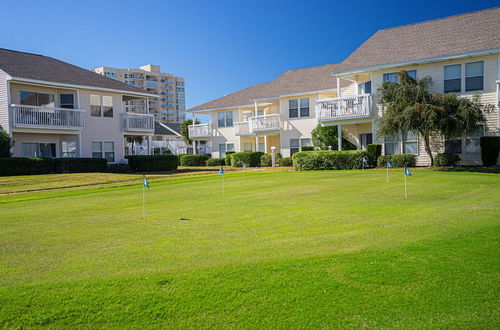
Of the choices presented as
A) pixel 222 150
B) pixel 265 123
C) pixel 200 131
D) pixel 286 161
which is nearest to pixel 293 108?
pixel 265 123

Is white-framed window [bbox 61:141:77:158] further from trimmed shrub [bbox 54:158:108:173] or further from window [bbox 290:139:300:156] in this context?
window [bbox 290:139:300:156]

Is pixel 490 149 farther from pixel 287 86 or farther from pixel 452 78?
pixel 287 86

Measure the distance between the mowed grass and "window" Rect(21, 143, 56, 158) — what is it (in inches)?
886

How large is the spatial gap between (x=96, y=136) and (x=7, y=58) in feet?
26.3

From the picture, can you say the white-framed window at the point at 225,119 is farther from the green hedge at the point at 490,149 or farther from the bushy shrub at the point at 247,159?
the green hedge at the point at 490,149

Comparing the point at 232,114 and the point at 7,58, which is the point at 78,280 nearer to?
the point at 7,58

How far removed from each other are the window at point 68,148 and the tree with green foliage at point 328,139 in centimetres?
1856

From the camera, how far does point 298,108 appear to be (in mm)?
36812

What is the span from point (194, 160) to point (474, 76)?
27010mm

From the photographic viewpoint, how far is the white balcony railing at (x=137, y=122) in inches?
1339

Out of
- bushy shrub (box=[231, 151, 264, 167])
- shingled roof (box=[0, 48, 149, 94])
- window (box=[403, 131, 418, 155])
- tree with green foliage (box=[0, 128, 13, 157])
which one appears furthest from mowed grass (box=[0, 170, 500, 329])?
bushy shrub (box=[231, 151, 264, 167])

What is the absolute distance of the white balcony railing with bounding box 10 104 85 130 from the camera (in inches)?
1047

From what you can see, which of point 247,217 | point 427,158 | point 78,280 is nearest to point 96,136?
point 427,158

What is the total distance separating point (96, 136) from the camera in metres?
32.1
